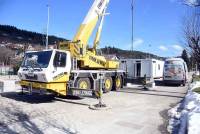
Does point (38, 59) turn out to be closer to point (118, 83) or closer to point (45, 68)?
point (45, 68)

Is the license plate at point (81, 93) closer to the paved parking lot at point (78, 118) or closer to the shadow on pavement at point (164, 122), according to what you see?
the paved parking lot at point (78, 118)

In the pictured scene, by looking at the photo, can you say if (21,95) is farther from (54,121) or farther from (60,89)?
(54,121)

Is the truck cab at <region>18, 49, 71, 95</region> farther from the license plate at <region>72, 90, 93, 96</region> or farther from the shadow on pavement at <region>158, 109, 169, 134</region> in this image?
the shadow on pavement at <region>158, 109, 169, 134</region>

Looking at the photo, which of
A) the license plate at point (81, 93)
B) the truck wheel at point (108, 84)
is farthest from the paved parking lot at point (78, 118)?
the truck wheel at point (108, 84)

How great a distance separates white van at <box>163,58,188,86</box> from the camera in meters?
26.2

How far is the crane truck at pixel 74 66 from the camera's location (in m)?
12.8

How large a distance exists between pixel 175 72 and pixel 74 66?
Answer: 14570mm

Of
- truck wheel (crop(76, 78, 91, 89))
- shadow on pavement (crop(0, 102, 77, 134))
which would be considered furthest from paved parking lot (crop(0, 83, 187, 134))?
truck wheel (crop(76, 78, 91, 89))

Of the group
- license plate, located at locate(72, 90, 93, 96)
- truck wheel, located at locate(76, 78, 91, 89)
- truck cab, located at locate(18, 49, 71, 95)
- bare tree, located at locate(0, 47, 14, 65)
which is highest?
bare tree, located at locate(0, 47, 14, 65)

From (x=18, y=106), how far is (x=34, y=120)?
9.24ft

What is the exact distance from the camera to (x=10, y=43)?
91250 mm

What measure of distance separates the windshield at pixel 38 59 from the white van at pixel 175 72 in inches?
630

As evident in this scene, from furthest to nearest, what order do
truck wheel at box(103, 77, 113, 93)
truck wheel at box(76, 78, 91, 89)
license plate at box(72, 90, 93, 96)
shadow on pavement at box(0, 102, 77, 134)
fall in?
truck wheel at box(103, 77, 113, 93) < truck wheel at box(76, 78, 91, 89) < license plate at box(72, 90, 93, 96) < shadow on pavement at box(0, 102, 77, 134)

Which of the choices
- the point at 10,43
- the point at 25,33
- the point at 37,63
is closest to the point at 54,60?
the point at 37,63
